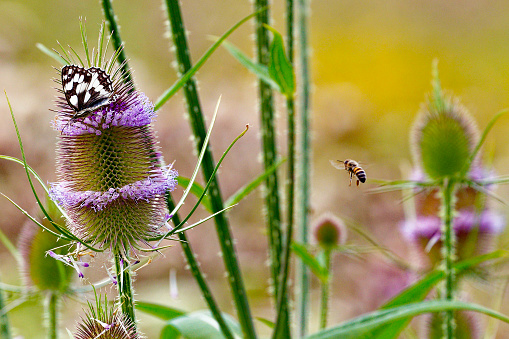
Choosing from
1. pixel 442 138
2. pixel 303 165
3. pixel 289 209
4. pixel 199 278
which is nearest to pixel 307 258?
pixel 289 209

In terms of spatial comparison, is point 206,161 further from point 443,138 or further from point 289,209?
point 443,138

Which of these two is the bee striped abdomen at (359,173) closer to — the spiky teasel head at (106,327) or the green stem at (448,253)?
the green stem at (448,253)

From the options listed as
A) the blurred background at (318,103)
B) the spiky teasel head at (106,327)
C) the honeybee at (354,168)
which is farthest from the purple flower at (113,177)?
the blurred background at (318,103)

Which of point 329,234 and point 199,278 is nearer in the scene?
point 199,278

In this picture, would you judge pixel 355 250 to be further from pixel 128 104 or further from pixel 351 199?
pixel 351 199

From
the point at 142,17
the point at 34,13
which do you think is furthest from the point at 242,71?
the point at 34,13

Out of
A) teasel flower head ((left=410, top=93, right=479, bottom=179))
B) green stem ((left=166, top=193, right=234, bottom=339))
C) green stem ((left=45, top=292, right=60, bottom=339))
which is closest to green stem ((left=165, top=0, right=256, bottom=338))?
green stem ((left=166, top=193, right=234, bottom=339))
